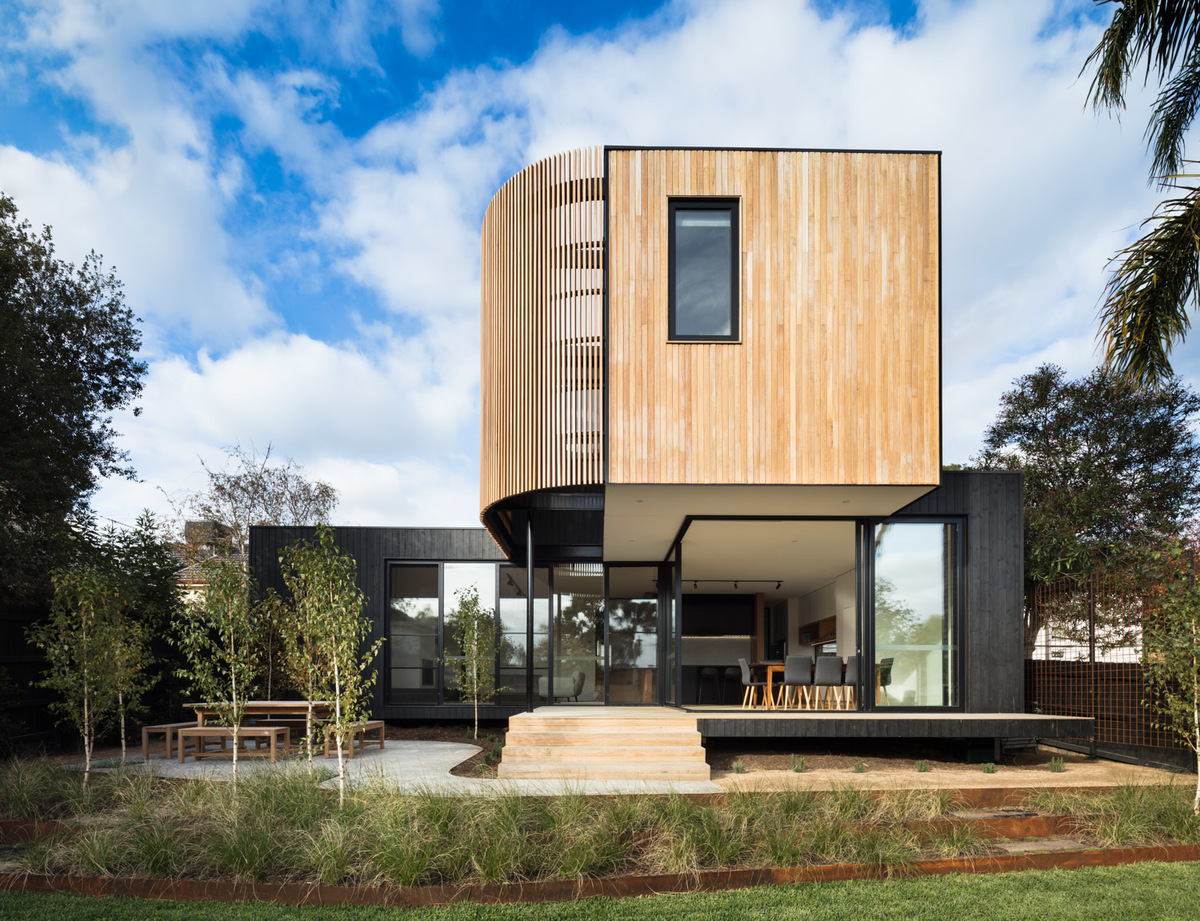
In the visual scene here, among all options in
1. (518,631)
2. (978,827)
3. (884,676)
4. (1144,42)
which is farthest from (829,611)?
(1144,42)

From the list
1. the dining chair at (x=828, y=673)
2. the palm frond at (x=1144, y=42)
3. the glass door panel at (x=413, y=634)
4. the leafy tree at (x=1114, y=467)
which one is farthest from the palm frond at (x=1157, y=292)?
the glass door panel at (x=413, y=634)

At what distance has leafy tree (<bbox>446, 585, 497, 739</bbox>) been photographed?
12.6 m

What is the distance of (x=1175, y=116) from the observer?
6.62 metres

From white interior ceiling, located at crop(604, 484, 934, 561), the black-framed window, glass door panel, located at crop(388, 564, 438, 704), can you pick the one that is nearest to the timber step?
white interior ceiling, located at crop(604, 484, 934, 561)

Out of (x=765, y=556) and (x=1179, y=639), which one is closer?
(x=1179, y=639)

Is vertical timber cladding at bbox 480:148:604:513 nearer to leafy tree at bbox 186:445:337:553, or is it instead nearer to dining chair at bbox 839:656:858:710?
dining chair at bbox 839:656:858:710

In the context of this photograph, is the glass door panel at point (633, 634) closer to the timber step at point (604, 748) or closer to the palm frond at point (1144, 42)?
the timber step at point (604, 748)

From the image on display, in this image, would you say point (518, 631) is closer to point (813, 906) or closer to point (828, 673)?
point (828, 673)

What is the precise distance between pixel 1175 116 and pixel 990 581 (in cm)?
587

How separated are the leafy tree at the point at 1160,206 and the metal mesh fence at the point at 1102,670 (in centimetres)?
387

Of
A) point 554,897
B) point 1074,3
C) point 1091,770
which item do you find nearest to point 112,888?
point 554,897

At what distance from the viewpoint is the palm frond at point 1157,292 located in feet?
20.7

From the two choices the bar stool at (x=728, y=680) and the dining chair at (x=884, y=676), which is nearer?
the dining chair at (x=884, y=676)

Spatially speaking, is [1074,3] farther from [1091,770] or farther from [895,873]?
[895,873]
